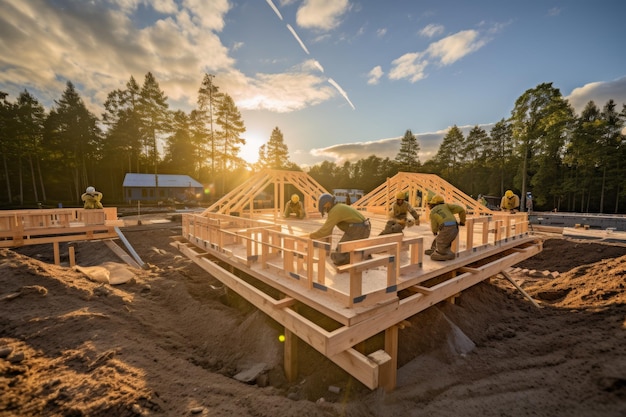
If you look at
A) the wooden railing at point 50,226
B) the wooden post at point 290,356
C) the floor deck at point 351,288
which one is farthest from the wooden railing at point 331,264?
the wooden railing at point 50,226

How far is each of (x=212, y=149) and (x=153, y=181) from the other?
32.9ft

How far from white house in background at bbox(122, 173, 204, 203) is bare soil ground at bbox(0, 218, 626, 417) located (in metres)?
33.2

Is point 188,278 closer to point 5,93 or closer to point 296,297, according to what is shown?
point 296,297

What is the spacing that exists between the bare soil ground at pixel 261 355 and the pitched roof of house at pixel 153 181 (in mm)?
33424

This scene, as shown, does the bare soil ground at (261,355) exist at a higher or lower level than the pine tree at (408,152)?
lower

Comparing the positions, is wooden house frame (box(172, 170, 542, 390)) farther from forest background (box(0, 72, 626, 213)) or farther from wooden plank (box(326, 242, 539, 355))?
forest background (box(0, 72, 626, 213))

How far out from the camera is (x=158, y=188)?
37.3 meters

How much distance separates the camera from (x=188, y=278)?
355 inches

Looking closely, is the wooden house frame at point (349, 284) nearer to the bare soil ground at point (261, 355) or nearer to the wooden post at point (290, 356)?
the wooden post at point (290, 356)

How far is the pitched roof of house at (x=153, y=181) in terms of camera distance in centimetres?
3581

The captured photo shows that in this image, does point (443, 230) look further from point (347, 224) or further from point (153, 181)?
point (153, 181)

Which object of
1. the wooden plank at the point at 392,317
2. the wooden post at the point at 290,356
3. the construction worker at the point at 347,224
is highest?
the construction worker at the point at 347,224

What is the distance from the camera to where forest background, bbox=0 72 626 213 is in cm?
2759

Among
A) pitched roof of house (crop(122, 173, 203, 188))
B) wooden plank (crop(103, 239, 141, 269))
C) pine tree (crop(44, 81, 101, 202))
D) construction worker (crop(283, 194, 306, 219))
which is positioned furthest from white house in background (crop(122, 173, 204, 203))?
construction worker (crop(283, 194, 306, 219))
